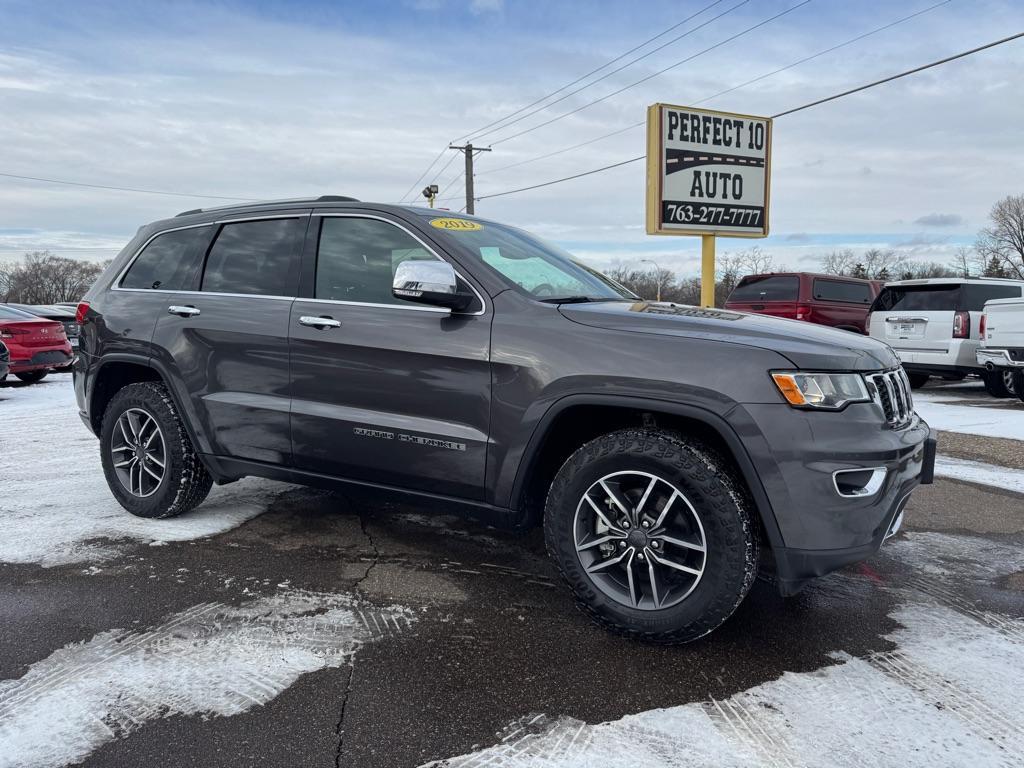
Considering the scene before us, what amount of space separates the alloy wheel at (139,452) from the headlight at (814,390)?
3.31 meters

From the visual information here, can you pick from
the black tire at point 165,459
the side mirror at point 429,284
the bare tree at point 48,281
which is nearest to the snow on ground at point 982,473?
the side mirror at point 429,284

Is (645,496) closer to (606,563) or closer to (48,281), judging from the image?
(606,563)

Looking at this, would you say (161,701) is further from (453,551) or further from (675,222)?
(675,222)

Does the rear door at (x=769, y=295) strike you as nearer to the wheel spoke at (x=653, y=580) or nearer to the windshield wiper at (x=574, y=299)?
the windshield wiper at (x=574, y=299)

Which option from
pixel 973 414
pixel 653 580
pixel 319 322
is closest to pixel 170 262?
pixel 319 322

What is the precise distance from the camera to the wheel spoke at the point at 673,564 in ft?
9.12

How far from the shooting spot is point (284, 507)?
4.75 m

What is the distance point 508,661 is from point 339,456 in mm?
1342

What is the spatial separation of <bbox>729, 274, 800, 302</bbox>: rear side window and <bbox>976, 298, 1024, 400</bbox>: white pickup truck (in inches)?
149

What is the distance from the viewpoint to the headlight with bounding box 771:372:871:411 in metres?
2.64

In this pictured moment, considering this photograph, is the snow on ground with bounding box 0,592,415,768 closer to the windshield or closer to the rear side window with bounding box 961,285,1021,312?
the windshield

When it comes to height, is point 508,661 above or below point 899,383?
below

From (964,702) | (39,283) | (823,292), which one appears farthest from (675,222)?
(39,283)

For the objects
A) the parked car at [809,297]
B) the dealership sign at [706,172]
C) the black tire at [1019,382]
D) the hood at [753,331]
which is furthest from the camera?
the parked car at [809,297]
